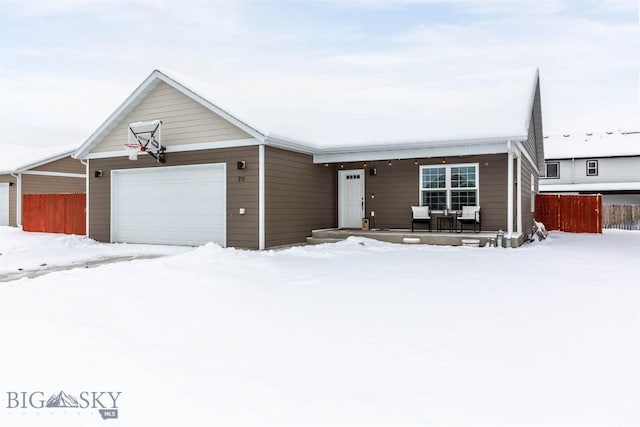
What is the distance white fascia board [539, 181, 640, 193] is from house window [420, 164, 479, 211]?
51.0 ft

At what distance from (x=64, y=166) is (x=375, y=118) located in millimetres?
14933

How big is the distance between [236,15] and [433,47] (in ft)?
39.3

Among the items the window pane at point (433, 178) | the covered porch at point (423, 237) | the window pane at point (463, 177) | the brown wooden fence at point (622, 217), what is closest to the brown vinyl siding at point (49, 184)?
the covered porch at point (423, 237)

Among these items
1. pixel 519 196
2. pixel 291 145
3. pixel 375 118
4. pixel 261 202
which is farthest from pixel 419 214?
pixel 261 202

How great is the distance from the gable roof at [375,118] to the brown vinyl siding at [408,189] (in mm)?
1196

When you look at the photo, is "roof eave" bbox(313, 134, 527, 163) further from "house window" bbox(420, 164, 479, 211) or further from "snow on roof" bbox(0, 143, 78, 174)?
"snow on roof" bbox(0, 143, 78, 174)

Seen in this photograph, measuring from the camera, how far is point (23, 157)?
22.7 meters

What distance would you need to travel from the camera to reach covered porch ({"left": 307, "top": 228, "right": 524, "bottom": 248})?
11.3m

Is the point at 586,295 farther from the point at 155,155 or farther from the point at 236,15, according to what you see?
the point at 236,15

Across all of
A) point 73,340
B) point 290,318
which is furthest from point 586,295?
point 73,340

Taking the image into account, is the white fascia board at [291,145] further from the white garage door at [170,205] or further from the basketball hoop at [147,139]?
the basketball hoop at [147,139]

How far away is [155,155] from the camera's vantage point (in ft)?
40.9

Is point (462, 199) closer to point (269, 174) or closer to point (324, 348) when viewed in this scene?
point (269, 174)

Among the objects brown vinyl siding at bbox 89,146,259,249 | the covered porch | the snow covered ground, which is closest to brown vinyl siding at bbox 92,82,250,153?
brown vinyl siding at bbox 89,146,259,249
